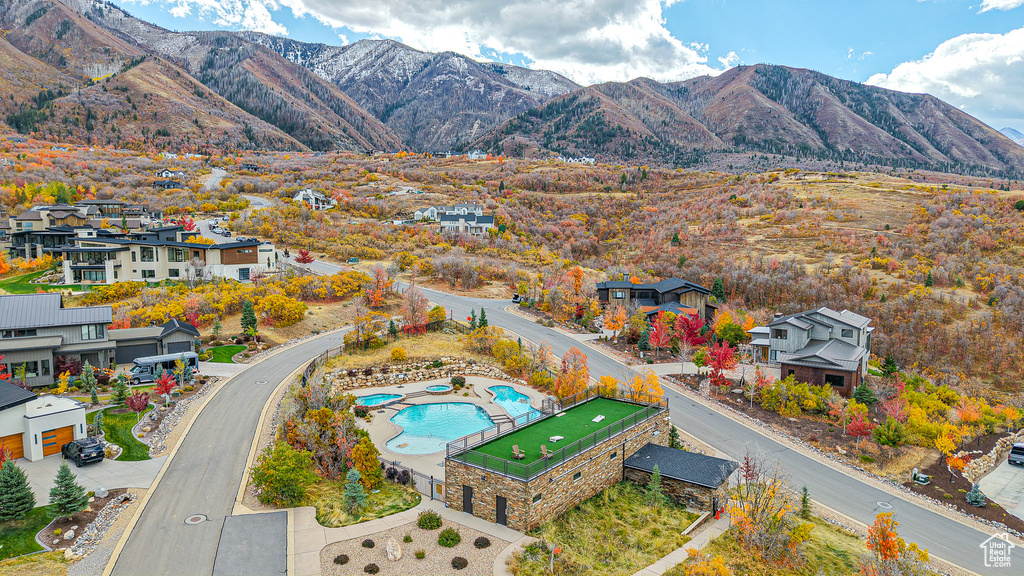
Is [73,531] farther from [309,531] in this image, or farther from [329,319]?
[329,319]

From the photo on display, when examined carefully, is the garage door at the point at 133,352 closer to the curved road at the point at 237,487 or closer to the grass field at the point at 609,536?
the curved road at the point at 237,487

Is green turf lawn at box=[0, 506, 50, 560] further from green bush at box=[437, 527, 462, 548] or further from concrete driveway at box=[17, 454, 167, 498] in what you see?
green bush at box=[437, 527, 462, 548]

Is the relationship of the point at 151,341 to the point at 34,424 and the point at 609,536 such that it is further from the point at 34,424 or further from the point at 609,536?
the point at 609,536

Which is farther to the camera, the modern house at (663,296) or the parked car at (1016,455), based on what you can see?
the modern house at (663,296)

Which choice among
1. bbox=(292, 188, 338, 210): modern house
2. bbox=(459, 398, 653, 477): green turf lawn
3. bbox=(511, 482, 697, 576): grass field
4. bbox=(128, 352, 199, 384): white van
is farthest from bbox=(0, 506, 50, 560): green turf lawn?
bbox=(292, 188, 338, 210): modern house

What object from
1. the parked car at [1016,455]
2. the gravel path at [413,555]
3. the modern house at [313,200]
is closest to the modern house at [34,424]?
the gravel path at [413,555]

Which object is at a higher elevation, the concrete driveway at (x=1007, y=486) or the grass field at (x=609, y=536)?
the grass field at (x=609, y=536)

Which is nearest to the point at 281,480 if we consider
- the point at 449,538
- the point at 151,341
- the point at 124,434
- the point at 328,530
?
the point at 328,530
